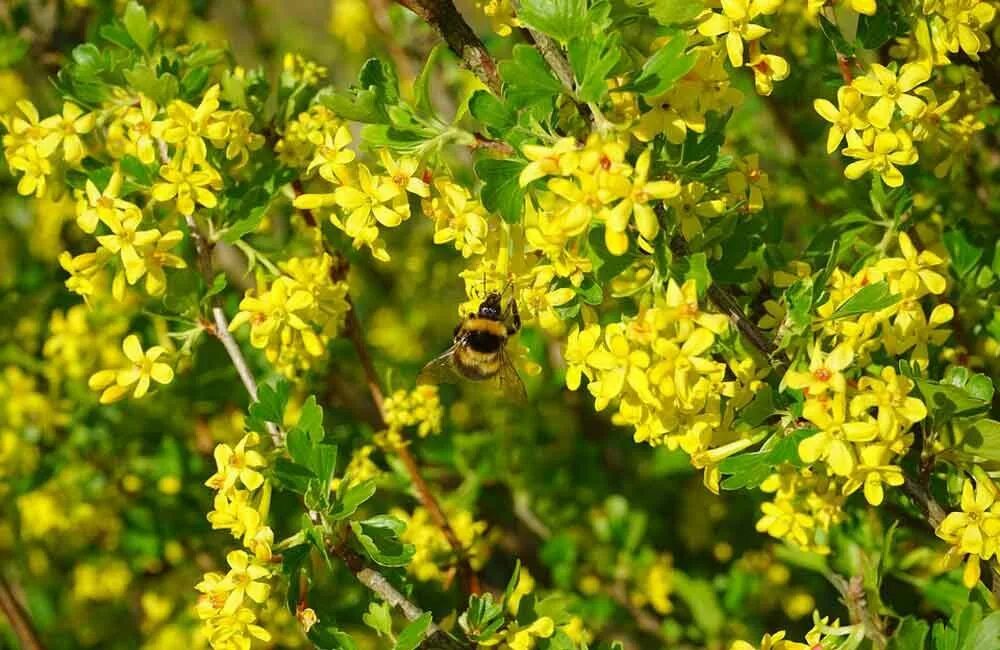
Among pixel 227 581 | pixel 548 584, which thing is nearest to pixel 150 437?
pixel 548 584

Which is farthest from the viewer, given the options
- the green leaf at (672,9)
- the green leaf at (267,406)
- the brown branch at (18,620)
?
the brown branch at (18,620)

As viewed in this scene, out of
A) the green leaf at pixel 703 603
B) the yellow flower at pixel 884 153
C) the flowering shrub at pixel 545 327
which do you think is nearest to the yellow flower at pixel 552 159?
the flowering shrub at pixel 545 327

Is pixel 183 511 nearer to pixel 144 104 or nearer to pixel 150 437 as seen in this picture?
pixel 150 437

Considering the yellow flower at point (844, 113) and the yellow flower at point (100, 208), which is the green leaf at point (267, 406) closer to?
the yellow flower at point (100, 208)

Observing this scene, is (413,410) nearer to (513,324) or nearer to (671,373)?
(513,324)

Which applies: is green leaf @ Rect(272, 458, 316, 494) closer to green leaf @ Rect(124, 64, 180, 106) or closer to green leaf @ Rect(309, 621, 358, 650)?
green leaf @ Rect(309, 621, 358, 650)

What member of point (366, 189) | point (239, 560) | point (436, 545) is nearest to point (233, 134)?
point (366, 189)
